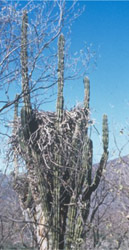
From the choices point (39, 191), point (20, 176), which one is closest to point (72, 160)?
point (39, 191)

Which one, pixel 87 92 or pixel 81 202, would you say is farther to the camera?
pixel 87 92

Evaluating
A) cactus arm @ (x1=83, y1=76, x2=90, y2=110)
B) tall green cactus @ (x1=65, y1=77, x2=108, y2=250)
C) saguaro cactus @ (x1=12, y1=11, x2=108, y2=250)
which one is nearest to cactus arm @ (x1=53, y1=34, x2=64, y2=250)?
saguaro cactus @ (x1=12, y1=11, x2=108, y2=250)

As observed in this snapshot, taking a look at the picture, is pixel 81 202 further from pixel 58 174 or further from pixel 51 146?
pixel 51 146

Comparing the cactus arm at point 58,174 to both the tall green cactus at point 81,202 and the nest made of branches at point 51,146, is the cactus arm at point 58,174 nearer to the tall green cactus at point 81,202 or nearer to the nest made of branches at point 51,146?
the nest made of branches at point 51,146

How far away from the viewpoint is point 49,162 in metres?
6.95

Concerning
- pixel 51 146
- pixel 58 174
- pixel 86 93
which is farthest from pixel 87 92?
pixel 58 174

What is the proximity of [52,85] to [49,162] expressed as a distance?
2.87 metres

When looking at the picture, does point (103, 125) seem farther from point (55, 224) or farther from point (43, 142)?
point (55, 224)

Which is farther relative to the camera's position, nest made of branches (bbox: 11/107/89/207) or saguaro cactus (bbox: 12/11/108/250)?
nest made of branches (bbox: 11/107/89/207)

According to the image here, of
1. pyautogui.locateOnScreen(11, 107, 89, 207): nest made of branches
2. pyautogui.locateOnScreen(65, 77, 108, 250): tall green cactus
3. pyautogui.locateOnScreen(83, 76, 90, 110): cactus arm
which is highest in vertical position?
pyautogui.locateOnScreen(83, 76, 90, 110): cactus arm

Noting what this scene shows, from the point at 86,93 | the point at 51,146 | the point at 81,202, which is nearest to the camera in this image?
the point at 81,202

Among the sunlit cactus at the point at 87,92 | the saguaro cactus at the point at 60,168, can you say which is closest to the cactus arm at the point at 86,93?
the sunlit cactus at the point at 87,92

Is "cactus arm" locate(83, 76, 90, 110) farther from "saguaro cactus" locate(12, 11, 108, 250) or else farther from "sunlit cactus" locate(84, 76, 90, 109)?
"saguaro cactus" locate(12, 11, 108, 250)

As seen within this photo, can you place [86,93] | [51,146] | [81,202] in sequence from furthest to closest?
1. [86,93]
2. [51,146]
3. [81,202]
